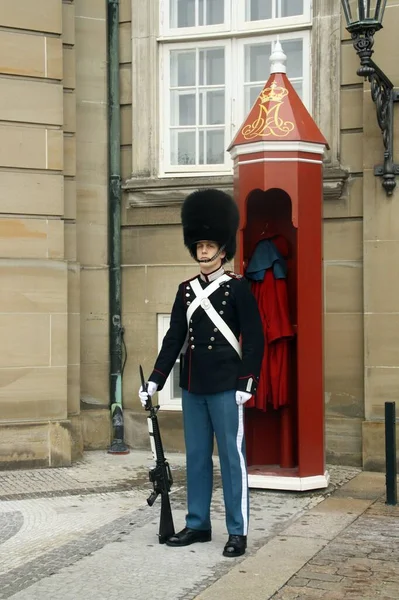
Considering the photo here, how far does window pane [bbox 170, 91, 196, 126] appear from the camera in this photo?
29.7 ft

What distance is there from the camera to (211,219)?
574cm

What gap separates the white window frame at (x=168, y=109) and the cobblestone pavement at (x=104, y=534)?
264 centimetres

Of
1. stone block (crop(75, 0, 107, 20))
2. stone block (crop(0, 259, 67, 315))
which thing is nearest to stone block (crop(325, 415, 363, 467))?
stone block (crop(0, 259, 67, 315))

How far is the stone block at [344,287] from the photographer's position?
816cm

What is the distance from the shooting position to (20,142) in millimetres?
8156

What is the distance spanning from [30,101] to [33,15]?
0.72m

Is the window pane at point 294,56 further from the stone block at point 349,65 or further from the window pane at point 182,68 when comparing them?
the window pane at point 182,68

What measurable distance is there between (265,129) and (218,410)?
2.31 meters

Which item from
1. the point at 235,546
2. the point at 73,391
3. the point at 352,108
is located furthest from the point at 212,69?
the point at 235,546

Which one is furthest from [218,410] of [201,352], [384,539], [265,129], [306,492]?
[265,129]

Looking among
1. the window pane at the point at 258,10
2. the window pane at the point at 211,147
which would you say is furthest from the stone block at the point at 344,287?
the window pane at the point at 258,10

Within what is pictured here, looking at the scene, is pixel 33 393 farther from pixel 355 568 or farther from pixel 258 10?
pixel 258 10

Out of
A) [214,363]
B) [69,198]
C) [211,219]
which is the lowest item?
[214,363]

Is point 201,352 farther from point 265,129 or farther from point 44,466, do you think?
point 44,466
